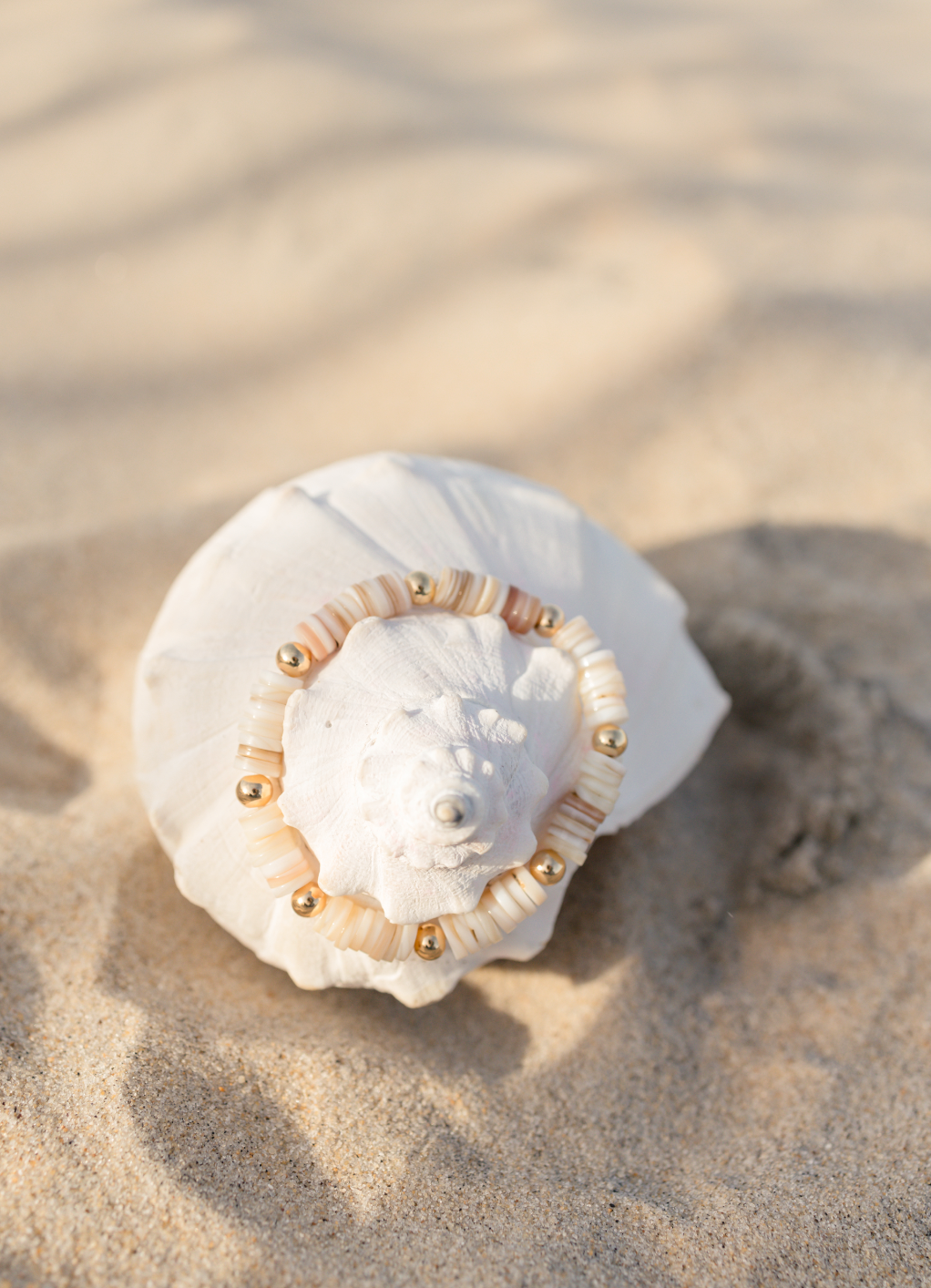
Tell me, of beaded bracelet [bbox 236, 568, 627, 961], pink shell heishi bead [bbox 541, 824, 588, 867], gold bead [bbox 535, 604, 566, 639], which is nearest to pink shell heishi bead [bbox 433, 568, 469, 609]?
beaded bracelet [bbox 236, 568, 627, 961]

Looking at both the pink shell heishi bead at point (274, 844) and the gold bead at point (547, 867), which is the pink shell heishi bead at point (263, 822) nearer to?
the pink shell heishi bead at point (274, 844)

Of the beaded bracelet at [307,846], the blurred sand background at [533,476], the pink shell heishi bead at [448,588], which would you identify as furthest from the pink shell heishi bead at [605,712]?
the blurred sand background at [533,476]

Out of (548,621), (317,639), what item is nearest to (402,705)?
(317,639)

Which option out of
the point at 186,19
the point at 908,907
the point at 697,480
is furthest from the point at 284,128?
the point at 908,907

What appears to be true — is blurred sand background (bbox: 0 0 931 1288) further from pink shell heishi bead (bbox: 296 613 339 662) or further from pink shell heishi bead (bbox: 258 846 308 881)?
pink shell heishi bead (bbox: 296 613 339 662)

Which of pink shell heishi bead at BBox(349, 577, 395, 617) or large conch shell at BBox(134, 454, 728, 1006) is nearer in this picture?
large conch shell at BBox(134, 454, 728, 1006)

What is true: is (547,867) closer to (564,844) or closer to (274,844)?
(564,844)
